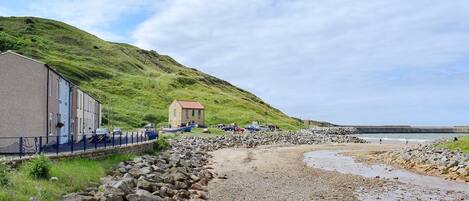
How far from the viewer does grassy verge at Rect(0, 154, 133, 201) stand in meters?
17.3

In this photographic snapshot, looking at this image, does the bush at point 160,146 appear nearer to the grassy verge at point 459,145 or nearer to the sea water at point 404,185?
the sea water at point 404,185

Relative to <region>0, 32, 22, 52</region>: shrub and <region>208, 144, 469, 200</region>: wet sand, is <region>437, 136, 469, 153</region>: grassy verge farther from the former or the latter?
<region>0, 32, 22, 52</region>: shrub

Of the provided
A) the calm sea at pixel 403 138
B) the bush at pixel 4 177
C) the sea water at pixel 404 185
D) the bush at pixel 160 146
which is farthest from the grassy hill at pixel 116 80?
the bush at pixel 4 177

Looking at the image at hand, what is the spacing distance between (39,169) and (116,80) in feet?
369

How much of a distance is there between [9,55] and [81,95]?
20.8 meters

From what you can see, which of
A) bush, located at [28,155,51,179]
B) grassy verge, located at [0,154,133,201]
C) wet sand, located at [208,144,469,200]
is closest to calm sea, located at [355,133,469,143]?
wet sand, located at [208,144,469,200]

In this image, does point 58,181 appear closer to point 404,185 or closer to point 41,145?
point 41,145

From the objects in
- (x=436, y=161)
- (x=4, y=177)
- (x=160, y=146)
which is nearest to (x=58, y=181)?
(x=4, y=177)

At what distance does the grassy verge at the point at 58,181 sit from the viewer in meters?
17.3

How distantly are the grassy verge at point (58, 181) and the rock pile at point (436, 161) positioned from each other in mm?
22911

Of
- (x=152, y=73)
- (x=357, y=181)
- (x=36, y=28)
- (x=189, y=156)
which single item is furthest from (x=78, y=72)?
(x=357, y=181)

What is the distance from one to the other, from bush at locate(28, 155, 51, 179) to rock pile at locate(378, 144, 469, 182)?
84.3 feet

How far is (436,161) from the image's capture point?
39.8m

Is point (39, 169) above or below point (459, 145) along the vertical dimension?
above
